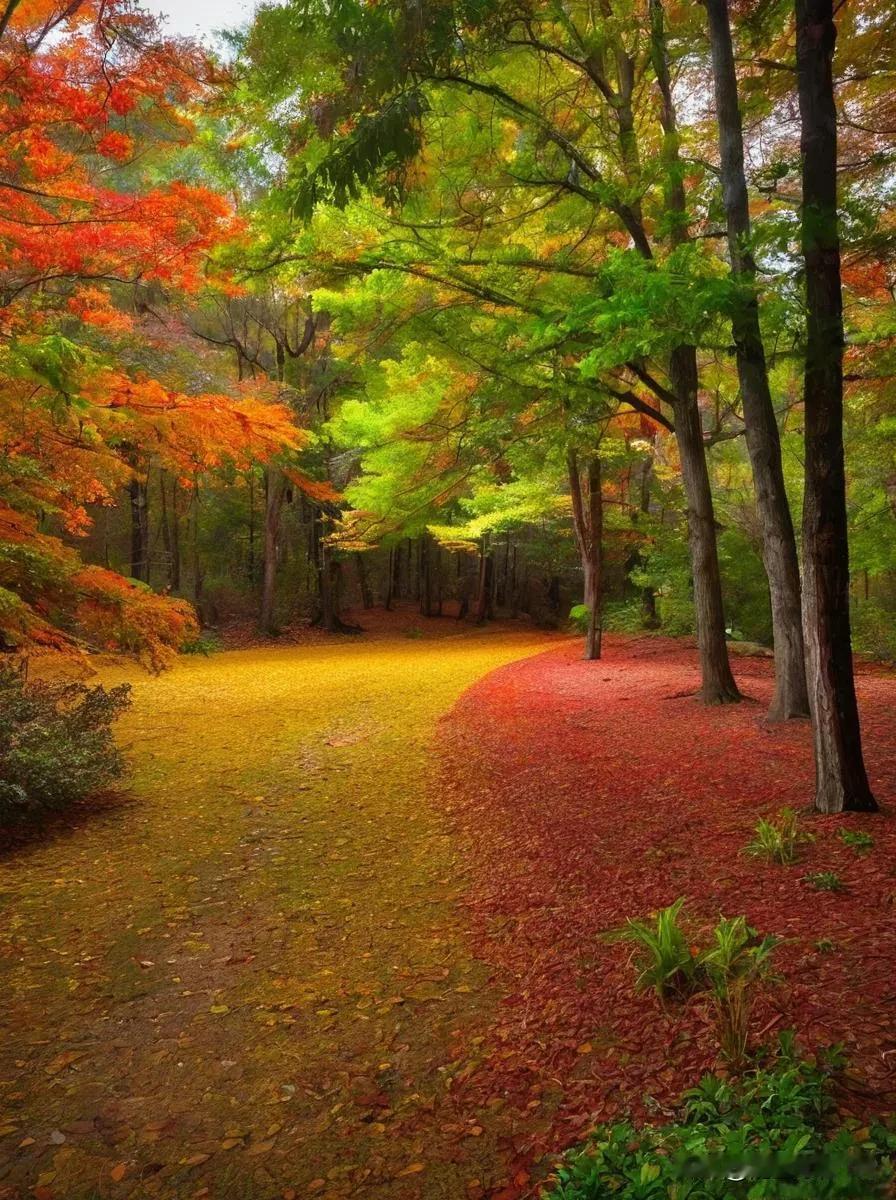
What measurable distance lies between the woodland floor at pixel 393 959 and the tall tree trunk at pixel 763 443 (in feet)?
2.68

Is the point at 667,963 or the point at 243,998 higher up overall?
the point at 667,963

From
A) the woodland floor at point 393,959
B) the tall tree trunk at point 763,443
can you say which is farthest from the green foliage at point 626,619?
the woodland floor at point 393,959

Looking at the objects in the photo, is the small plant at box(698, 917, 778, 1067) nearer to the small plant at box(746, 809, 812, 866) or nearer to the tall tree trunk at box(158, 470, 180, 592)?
the small plant at box(746, 809, 812, 866)

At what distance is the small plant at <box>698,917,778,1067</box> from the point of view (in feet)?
8.23

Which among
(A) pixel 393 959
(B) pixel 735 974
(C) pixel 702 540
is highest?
(C) pixel 702 540

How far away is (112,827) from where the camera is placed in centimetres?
587

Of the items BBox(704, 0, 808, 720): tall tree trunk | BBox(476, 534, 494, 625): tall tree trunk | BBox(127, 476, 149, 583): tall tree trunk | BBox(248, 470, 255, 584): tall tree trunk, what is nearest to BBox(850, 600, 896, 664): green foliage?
BBox(704, 0, 808, 720): tall tree trunk

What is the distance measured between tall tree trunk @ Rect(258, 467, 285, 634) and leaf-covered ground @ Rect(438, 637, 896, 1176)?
13.7 meters

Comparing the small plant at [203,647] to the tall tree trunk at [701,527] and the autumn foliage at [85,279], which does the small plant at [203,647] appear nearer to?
the autumn foliage at [85,279]

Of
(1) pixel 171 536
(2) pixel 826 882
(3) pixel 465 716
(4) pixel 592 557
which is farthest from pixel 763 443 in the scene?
(1) pixel 171 536

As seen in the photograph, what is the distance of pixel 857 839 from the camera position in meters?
4.35

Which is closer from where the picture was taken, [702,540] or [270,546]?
[702,540]

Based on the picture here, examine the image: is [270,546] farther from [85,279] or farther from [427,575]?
[85,279]

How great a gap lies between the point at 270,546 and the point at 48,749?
1568 cm
